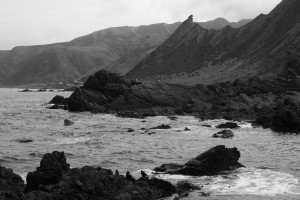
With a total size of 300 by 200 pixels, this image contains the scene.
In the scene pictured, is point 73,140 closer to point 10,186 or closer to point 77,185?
point 10,186

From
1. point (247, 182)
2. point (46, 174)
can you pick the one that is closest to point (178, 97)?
point (247, 182)

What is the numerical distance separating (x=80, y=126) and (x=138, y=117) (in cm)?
1677

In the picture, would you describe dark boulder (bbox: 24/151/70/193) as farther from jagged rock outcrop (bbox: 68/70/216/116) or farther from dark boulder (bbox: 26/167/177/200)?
jagged rock outcrop (bbox: 68/70/216/116)

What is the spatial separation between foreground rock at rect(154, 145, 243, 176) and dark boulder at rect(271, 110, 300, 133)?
2907cm

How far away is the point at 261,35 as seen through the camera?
643 ft

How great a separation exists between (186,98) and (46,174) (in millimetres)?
79379

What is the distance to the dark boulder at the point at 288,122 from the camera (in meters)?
64.4

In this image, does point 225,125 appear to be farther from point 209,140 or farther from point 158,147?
point 158,147

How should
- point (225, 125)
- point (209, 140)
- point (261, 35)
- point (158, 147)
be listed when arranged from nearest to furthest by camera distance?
point (158, 147)
point (209, 140)
point (225, 125)
point (261, 35)

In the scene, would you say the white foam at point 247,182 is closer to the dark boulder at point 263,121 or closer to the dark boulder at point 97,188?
the dark boulder at point 97,188

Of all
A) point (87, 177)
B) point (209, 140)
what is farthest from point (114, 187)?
point (209, 140)

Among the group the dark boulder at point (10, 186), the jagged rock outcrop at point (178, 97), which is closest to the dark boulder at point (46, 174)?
the dark boulder at point (10, 186)

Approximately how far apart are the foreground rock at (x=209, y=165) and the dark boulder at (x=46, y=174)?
974cm

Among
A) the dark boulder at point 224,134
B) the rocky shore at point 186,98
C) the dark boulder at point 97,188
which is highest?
the rocky shore at point 186,98
